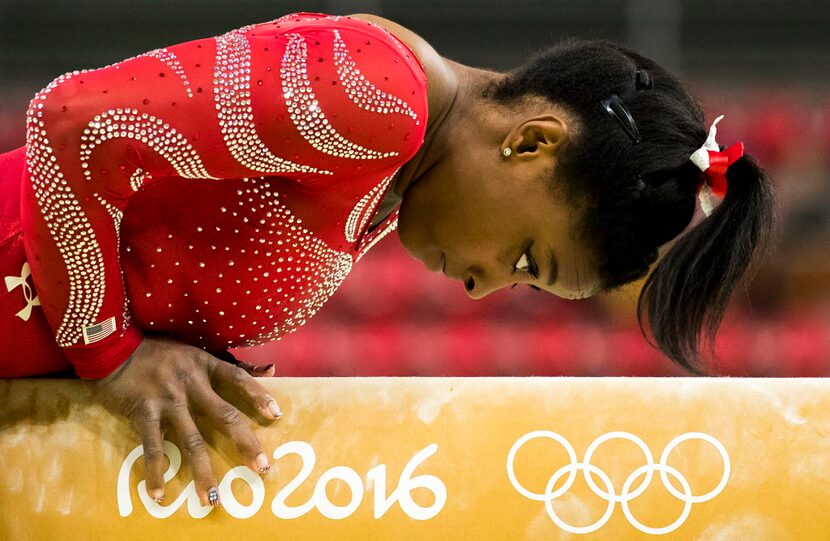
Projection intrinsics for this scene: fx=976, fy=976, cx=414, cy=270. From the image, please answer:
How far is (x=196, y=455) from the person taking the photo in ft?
3.79

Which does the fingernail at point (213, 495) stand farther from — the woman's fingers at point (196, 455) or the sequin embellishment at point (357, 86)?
the sequin embellishment at point (357, 86)

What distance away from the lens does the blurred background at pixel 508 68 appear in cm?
322

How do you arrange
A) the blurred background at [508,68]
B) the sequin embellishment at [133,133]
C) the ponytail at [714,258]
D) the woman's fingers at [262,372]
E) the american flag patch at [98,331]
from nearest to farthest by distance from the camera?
1. the sequin embellishment at [133,133]
2. the american flag patch at [98,331]
3. the ponytail at [714,258]
4. the woman's fingers at [262,372]
5. the blurred background at [508,68]

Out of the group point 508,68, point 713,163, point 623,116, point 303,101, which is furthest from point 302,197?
point 508,68

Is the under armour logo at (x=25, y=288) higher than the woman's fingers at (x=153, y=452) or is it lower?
higher

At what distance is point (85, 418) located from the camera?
121 centimetres

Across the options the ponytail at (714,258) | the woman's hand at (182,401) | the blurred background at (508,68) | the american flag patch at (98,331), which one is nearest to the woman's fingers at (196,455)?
the woman's hand at (182,401)

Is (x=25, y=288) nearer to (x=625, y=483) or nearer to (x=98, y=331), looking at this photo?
(x=98, y=331)

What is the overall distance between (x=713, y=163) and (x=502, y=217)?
0.27 metres

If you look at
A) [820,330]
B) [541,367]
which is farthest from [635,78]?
[820,330]

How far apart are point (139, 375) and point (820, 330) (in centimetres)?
269

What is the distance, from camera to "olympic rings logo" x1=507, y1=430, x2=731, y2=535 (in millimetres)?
1168

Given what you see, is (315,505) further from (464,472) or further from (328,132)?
(328,132)

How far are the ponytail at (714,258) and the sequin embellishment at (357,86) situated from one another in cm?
45
